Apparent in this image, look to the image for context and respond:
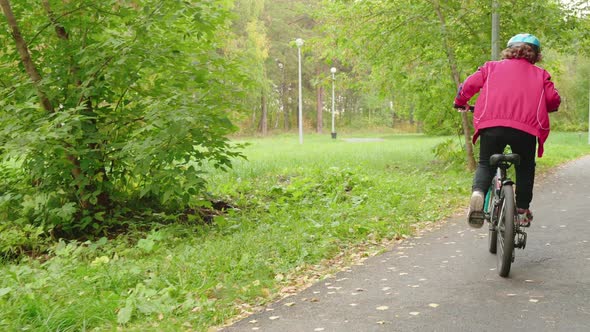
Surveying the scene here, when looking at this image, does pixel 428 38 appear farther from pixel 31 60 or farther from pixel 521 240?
pixel 521 240

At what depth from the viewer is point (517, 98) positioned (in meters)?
4.67

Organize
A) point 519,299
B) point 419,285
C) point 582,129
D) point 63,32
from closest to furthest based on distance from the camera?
point 519,299 → point 419,285 → point 63,32 → point 582,129

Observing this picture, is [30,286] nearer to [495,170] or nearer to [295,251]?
[295,251]

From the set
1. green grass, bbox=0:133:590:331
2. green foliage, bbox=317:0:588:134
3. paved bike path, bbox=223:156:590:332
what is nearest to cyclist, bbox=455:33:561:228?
paved bike path, bbox=223:156:590:332

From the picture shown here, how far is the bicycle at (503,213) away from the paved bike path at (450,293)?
220 mm

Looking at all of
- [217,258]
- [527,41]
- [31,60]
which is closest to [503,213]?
[527,41]

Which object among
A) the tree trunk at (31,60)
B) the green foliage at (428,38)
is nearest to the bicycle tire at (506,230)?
the tree trunk at (31,60)

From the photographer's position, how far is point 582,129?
51906 millimetres

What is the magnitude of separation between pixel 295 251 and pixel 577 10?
9393 mm

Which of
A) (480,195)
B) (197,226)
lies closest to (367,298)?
(480,195)

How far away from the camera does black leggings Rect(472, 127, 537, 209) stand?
4.73 meters

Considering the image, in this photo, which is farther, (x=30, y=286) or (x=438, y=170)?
(x=438, y=170)

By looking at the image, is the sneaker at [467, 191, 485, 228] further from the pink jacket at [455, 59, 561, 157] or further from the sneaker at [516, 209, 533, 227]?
the pink jacket at [455, 59, 561, 157]

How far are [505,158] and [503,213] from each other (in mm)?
454
